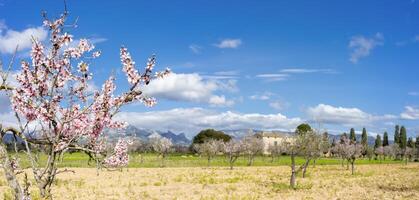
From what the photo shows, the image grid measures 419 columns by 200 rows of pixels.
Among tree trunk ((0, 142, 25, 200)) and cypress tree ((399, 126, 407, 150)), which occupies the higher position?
cypress tree ((399, 126, 407, 150))

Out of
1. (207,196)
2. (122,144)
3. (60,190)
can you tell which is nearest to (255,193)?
(207,196)

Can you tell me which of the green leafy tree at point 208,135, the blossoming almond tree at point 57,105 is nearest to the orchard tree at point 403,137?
the green leafy tree at point 208,135

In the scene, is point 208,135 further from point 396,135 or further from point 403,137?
point 403,137

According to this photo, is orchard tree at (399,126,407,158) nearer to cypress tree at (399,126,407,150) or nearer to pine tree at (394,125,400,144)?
cypress tree at (399,126,407,150)

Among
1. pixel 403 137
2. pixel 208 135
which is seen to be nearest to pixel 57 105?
pixel 208 135

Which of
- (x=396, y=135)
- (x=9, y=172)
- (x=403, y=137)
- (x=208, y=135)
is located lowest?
(x=9, y=172)

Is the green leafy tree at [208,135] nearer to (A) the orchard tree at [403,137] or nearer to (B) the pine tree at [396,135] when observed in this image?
(B) the pine tree at [396,135]

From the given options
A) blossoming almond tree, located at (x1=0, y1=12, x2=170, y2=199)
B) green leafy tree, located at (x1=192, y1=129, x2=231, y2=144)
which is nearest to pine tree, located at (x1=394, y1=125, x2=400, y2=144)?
green leafy tree, located at (x1=192, y1=129, x2=231, y2=144)

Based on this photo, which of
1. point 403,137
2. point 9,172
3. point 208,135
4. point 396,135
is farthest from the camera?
point 208,135

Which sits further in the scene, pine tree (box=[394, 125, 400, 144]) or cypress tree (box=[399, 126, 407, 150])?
pine tree (box=[394, 125, 400, 144])

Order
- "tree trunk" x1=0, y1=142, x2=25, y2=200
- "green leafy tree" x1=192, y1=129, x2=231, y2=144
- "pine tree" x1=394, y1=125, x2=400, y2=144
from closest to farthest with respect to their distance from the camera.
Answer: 1. "tree trunk" x1=0, y1=142, x2=25, y2=200
2. "pine tree" x1=394, y1=125, x2=400, y2=144
3. "green leafy tree" x1=192, y1=129, x2=231, y2=144

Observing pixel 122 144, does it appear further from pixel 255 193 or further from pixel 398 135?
pixel 398 135

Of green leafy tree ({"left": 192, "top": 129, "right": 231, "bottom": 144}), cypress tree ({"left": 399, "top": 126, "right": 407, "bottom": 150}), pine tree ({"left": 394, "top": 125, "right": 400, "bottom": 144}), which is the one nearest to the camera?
cypress tree ({"left": 399, "top": 126, "right": 407, "bottom": 150})

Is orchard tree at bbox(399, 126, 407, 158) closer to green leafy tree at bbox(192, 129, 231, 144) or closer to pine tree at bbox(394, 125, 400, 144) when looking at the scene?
pine tree at bbox(394, 125, 400, 144)
